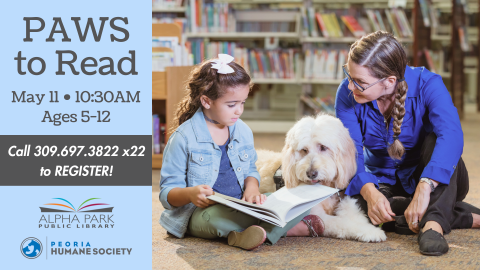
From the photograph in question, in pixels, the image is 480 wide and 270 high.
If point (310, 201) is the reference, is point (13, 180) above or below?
above

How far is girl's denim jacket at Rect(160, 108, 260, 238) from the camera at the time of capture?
1790 millimetres

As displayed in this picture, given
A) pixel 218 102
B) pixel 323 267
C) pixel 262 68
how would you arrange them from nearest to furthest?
pixel 323 267
pixel 218 102
pixel 262 68

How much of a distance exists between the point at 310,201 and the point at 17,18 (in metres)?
1.00

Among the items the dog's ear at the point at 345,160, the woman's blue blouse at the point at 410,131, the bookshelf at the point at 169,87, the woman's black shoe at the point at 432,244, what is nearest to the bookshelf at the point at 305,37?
the bookshelf at the point at 169,87

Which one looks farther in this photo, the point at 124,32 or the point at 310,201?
the point at 310,201

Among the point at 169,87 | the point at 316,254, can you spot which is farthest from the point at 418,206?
the point at 169,87

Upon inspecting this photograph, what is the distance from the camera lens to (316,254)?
1637mm

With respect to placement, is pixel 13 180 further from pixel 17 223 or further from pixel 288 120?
pixel 288 120

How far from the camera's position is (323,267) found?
59.4 inches

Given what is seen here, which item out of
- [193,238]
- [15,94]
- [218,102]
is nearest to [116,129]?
[15,94]

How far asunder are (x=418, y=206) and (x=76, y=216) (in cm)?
115

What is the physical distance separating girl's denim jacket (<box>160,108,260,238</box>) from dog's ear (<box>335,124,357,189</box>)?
40cm

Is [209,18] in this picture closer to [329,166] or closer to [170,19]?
[170,19]

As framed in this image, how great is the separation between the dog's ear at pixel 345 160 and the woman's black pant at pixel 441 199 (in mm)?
94
